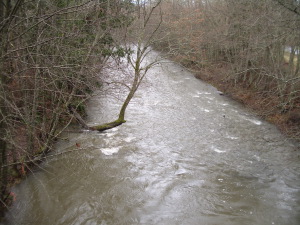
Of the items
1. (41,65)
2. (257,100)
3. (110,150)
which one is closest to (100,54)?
Result: (41,65)

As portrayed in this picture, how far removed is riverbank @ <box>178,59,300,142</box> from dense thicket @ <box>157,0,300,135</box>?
0.35ft

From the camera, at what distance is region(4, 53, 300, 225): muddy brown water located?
6.73m

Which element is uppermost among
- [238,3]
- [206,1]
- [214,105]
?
[206,1]

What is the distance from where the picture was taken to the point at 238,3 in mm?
16375

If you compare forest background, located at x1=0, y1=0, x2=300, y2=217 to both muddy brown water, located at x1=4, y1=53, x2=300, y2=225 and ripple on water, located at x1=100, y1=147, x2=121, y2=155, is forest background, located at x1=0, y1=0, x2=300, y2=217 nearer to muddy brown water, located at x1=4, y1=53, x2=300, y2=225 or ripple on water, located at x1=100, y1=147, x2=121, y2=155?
muddy brown water, located at x1=4, y1=53, x2=300, y2=225

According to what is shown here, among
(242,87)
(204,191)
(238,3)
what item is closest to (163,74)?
(242,87)

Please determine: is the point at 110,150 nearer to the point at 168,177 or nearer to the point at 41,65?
the point at 168,177

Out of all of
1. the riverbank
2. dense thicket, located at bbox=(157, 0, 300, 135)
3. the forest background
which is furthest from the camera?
dense thicket, located at bbox=(157, 0, 300, 135)

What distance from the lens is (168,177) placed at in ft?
27.6

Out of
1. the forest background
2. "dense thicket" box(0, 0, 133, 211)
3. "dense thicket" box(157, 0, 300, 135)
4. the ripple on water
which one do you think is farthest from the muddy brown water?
"dense thicket" box(157, 0, 300, 135)

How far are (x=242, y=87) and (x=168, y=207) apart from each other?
1380 cm

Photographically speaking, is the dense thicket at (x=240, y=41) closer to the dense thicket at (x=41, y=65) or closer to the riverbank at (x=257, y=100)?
the riverbank at (x=257, y=100)

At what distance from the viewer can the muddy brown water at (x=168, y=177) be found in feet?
22.1

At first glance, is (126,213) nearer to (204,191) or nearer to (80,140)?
(204,191)
